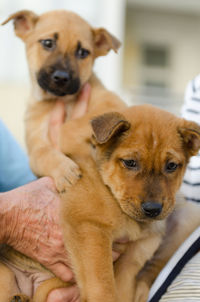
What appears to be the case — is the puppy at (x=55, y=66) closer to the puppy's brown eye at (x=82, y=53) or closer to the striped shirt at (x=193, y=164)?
the puppy's brown eye at (x=82, y=53)

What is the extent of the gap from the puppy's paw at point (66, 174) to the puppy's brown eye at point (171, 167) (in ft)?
2.02

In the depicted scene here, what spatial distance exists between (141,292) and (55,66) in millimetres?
2086

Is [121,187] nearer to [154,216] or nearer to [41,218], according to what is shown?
[154,216]

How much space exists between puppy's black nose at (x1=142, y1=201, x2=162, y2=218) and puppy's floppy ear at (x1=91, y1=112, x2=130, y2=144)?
46 cm

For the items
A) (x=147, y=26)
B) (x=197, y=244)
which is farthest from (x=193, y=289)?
(x=147, y=26)

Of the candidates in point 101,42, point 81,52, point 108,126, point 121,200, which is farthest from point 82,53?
point 121,200

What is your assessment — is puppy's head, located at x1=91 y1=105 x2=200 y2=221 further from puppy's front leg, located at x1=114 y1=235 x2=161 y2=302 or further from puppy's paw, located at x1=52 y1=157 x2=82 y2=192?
puppy's front leg, located at x1=114 y1=235 x2=161 y2=302

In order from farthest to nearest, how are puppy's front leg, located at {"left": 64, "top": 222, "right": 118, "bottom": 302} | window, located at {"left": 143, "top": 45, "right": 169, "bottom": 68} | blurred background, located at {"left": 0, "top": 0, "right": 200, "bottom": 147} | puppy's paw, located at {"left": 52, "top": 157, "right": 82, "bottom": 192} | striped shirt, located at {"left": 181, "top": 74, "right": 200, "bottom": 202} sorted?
window, located at {"left": 143, "top": 45, "right": 169, "bottom": 68} → blurred background, located at {"left": 0, "top": 0, "right": 200, "bottom": 147} → striped shirt, located at {"left": 181, "top": 74, "right": 200, "bottom": 202} → puppy's paw, located at {"left": 52, "top": 157, "right": 82, "bottom": 192} → puppy's front leg, located at {"left": 64, "top": 222, "right": 118, "bottom": 302}

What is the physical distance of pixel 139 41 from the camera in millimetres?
16219

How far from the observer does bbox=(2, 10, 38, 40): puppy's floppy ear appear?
428 cm

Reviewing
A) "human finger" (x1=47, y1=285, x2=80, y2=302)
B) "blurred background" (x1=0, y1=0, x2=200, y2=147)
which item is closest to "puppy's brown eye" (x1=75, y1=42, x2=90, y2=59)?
"human finger" (x1=47, y1=285, x2=80, y2=302)

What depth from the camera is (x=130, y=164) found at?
2.75 metres

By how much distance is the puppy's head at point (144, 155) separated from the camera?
263 cm

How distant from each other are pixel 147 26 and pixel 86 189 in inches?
534
